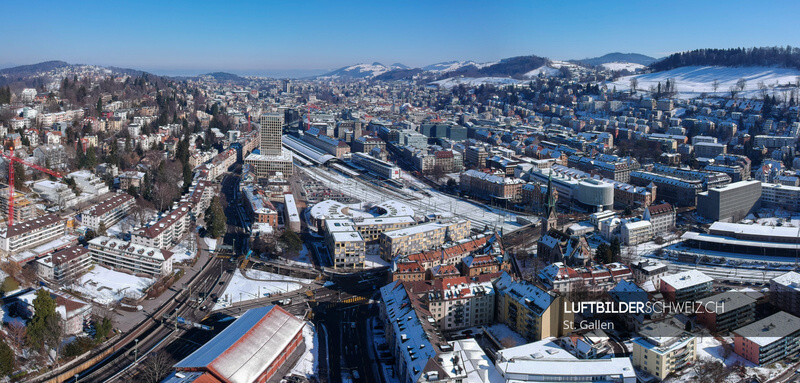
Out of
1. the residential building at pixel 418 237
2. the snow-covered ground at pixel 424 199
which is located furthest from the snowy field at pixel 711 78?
the residential building at pixel 418 237

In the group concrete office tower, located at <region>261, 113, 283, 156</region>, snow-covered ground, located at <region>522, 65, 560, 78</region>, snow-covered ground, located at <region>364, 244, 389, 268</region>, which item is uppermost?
snow-covered ground, located at <region>522, 65, 560, 78</region>

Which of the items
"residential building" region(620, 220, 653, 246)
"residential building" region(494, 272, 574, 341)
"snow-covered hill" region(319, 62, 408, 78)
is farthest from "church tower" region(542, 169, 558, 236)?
"snow-covered hill" region(319, 62, 408, 78)

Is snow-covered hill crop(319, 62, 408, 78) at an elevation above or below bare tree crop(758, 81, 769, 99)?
above

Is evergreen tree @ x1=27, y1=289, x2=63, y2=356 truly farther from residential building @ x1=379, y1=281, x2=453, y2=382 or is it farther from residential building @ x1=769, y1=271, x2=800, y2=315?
residential building @ x1=769, y1=271, x2=800, y2=315

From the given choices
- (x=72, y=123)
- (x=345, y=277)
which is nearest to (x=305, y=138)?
(x=72, y=123)

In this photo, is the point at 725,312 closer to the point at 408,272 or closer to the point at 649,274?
the point at 649,274

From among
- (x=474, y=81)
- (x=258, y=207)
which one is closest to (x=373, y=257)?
(x=258, y=207)
